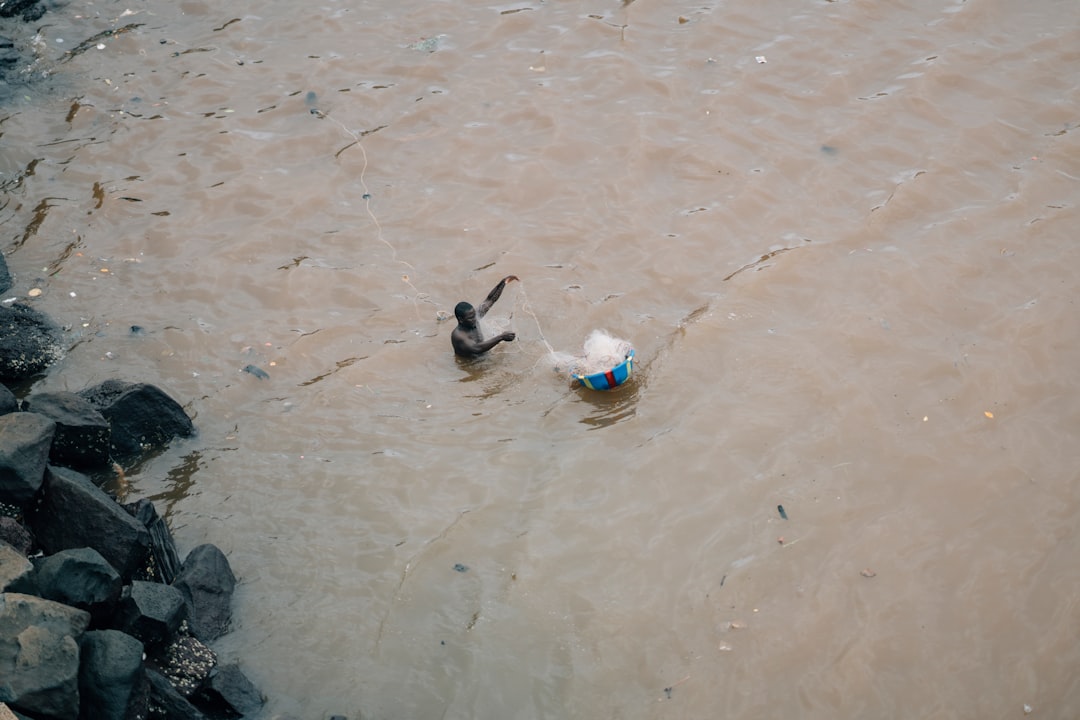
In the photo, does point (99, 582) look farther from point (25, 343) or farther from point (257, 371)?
point (25, 343)

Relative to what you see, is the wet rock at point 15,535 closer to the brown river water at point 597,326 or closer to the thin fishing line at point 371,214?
the brown river water at point 597,326

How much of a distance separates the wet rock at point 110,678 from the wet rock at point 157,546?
82 cm

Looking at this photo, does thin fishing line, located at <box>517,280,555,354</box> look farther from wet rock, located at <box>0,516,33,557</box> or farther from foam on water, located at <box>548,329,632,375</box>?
wet rock, located at <box>0,516,33,557</box>

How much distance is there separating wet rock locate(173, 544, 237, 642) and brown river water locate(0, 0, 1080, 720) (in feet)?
0.54

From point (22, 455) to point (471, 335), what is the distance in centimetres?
285

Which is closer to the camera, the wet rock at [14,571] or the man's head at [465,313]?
the wet rock at [14,571]

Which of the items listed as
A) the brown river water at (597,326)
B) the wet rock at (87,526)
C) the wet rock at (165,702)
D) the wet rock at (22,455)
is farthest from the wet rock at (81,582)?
the brown river water at (597,326)

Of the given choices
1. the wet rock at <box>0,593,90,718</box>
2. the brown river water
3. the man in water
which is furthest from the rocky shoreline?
the man in water

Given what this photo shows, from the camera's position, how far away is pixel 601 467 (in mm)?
5711

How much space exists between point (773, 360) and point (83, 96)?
7.15 m

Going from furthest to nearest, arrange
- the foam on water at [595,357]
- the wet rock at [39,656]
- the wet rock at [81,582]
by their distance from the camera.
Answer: the foam on water at [595,357] < the wet rock at [81,582] < the wet rock at [39,656]

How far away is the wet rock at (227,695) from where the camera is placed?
447 centimetres

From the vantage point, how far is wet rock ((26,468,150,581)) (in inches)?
190

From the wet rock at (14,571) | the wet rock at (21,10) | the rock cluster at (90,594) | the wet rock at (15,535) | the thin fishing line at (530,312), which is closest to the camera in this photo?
the rock cluster at (90,594)
